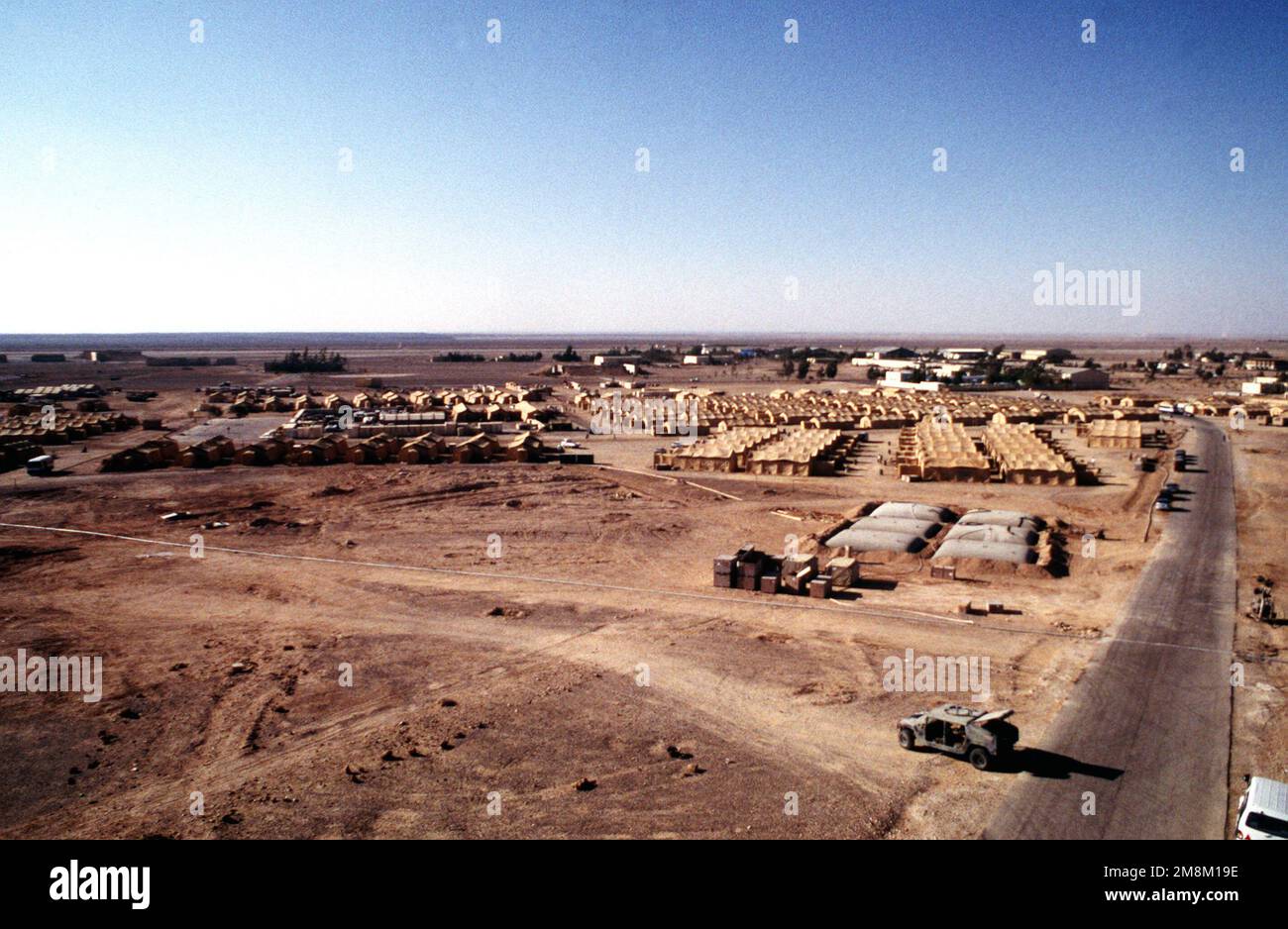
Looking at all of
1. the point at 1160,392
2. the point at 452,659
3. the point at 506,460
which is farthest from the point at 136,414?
the point at 1160,392

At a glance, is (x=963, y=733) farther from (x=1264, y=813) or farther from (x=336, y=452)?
(x=336, y=452)

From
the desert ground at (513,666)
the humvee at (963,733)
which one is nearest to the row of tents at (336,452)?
the desert ground at (513,666)

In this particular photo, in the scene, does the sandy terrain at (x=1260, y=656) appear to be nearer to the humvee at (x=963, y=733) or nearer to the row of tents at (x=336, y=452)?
the humvee at (x=963, y=733)

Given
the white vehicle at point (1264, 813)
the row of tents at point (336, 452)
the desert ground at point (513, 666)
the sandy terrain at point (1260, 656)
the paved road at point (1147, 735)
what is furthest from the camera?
the row of tents at point (336, 452)

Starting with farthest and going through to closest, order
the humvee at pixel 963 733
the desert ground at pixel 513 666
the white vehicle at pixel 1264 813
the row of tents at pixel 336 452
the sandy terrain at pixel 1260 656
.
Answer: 1. the row of tents at pixel 336 452
2. the sandy terrain at pixel 1260 656
3. the humvee at pixel 963 733
4. the desert ground at pixel 513 666
5. the white vehicle at pixel 1264 813

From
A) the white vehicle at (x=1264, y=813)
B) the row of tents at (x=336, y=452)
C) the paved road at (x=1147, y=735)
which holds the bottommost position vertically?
the paved road at (x=1147, y=735)

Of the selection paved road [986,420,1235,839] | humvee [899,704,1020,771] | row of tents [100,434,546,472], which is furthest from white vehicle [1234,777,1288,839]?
row of tents [100,434,546,472]
